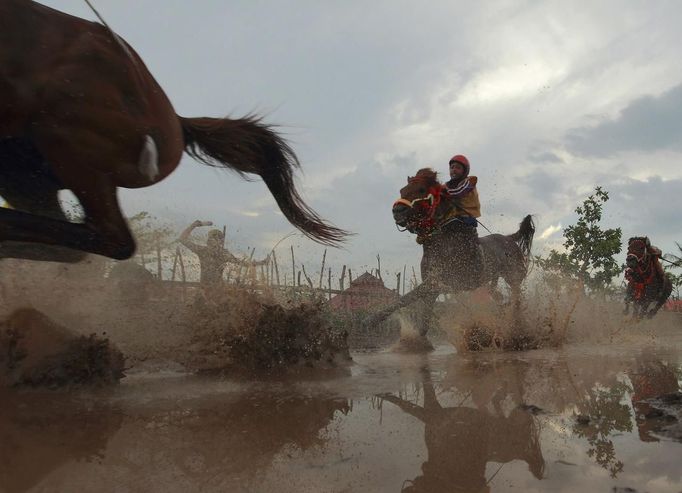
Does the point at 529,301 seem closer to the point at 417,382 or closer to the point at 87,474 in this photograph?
the point at 417,382

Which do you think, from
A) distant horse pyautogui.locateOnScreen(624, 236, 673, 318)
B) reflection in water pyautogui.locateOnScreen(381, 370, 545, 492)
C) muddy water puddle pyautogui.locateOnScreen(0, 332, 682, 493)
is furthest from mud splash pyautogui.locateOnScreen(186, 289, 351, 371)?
distant horse pyautogui.locateOnScreen(624, 236, 673, 318)

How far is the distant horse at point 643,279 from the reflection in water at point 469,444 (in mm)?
7715

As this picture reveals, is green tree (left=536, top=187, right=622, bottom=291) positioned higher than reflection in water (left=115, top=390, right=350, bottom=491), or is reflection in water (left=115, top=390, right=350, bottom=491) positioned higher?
green tree (left=536, top=187, right=622, bottom=291)

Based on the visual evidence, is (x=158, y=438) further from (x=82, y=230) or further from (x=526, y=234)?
(x=526, y=234)

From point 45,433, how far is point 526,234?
647cm

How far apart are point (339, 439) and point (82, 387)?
1691mm

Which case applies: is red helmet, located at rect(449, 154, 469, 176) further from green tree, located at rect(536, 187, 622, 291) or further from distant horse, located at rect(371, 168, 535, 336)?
green tree, located at rect(536, 187, 622, 291)

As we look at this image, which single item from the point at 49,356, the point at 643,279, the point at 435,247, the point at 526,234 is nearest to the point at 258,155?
the point at 49,356

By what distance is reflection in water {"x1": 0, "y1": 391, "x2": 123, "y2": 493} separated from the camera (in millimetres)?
1619

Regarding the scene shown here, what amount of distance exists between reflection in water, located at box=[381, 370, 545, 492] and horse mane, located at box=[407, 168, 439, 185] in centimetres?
348

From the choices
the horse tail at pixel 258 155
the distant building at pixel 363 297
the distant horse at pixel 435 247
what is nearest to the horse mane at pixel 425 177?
the distant horse at pixel 435 247

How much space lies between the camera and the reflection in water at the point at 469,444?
1.47m

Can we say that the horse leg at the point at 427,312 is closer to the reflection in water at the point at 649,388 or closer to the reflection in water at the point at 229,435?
the reflection in water at the point at 649,388

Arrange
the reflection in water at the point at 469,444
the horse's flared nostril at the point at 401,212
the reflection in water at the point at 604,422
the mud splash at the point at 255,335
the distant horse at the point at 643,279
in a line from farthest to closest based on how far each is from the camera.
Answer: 1. the distant horse at the point at 643,279
2. the horse's flared nostril at the point at 401,212
3. the mud splash at the point at 255,335
4. the reflection in water at the point at 604,422
5. the reflection in water at the point at 469,444
